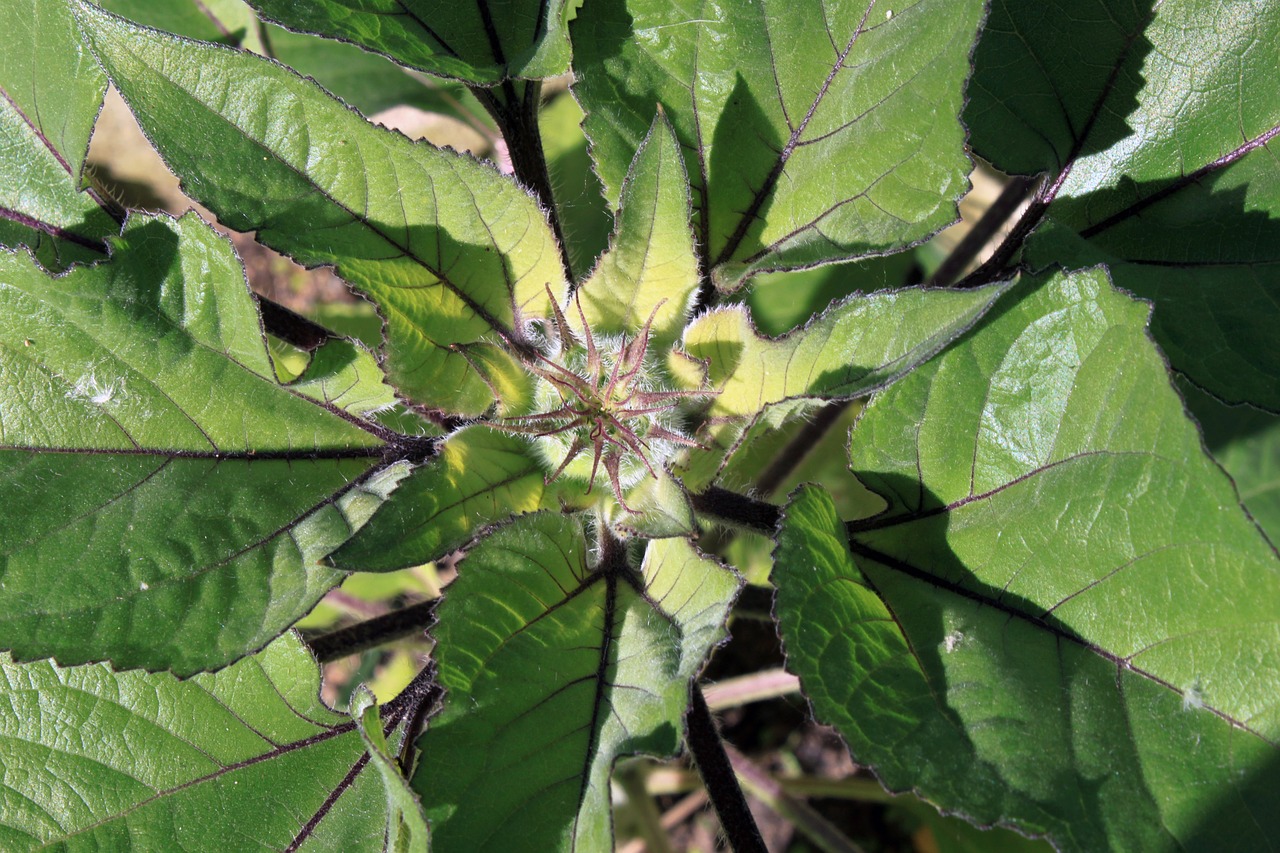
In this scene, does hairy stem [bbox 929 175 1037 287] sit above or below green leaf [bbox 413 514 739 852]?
above

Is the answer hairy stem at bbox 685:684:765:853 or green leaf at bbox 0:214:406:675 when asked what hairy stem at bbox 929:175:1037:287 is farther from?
green leaf at bbox 0:214:406:675

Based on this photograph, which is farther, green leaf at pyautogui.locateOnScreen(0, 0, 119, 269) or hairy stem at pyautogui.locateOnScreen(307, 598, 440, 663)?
hairy stem at pyautogui.locateOnScreen(307, 598, 440, 663)

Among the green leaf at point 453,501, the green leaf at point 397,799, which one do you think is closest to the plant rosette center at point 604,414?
the green leaf at point 453,501

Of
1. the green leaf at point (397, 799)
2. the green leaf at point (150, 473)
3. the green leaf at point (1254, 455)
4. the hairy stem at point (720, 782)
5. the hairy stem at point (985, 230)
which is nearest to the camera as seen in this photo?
the green leaf at point (397, 799)

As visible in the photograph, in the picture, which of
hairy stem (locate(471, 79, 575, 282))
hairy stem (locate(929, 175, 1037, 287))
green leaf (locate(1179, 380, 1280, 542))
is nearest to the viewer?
hairy stem (locate(471, 79, 575, 282))

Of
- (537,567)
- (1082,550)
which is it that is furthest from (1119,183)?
(537,567)

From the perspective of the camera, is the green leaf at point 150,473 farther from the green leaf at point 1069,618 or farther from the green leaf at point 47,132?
the green leaf at point 1069,618

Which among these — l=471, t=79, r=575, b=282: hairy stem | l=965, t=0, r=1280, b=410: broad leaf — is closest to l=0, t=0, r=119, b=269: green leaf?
l=471, t=79, r=575, b=282: hairy stem
